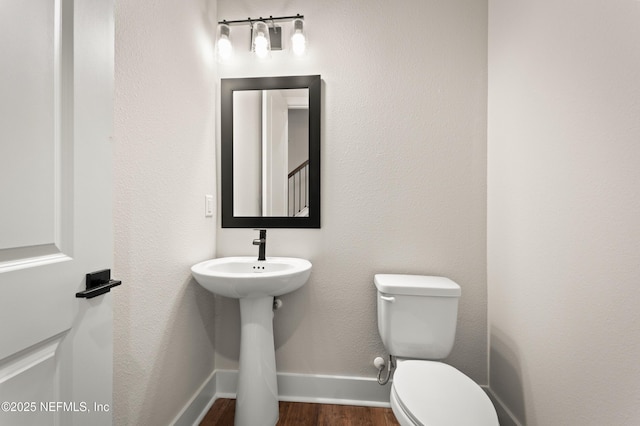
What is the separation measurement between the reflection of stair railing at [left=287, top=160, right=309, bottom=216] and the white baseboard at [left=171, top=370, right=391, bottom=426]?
3.17ft

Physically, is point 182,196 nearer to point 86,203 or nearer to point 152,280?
point 152,280

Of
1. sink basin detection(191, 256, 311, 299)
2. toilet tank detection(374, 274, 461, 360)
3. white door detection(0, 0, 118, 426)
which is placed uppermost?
white door detection(0, 0, 118, 426)

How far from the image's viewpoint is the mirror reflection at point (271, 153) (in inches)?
69.6

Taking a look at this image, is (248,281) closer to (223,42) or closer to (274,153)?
(274,153)

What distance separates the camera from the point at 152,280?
1.23 metres

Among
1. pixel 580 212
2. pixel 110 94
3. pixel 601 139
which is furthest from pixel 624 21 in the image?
pixel 110 94

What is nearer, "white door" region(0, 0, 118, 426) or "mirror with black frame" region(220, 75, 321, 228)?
"white door" region(0, 0, 118, 426)

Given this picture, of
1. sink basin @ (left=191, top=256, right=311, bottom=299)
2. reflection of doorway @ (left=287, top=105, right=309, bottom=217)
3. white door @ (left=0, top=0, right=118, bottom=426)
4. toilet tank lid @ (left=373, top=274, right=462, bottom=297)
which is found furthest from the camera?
reflection of doorway @ (left=287, top=105, right=309, bottom=217)

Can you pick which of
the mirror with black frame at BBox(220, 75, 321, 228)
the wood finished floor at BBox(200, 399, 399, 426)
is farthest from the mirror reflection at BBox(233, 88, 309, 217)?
the wood finished floor at BBox(200, 399, 399, 426)

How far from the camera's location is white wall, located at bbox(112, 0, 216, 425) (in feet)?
3.54

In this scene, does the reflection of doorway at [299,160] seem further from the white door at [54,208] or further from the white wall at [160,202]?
the white door at [54,208]

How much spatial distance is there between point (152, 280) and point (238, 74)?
1261 mm

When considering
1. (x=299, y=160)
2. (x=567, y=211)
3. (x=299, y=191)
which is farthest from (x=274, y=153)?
(x=567, y=211)

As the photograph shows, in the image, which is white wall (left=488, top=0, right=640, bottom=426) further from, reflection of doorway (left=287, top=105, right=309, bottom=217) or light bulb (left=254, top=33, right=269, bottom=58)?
light bulb (left=254, top=33, right=269, bottom=58)
